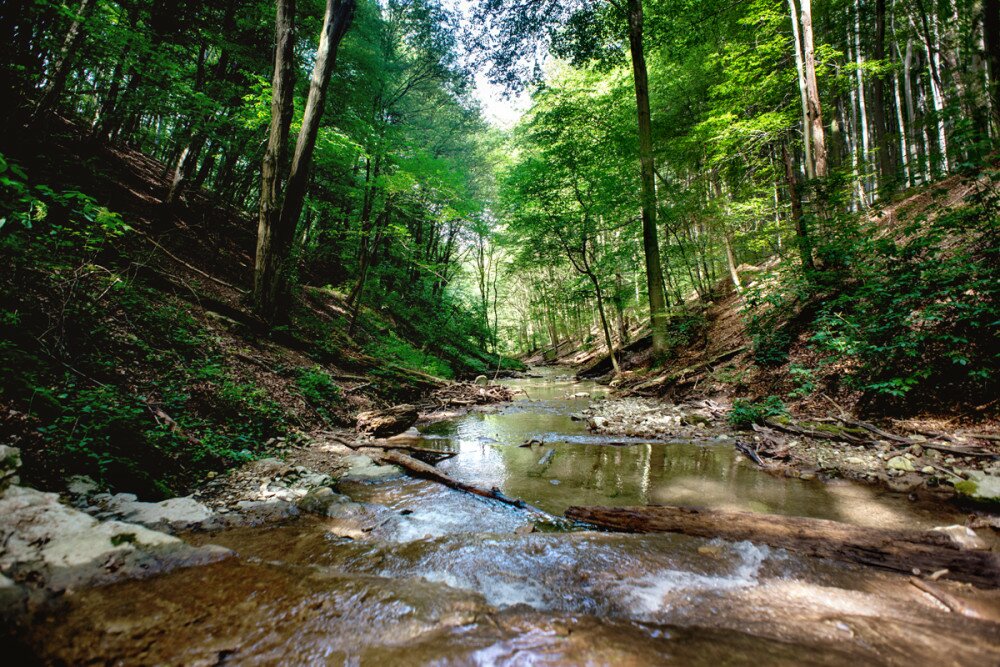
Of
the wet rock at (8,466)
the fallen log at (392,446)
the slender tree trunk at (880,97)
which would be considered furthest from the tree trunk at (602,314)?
the wet rock at (8,466)

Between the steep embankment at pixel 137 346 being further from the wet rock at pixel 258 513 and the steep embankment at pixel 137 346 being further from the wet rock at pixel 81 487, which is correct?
the wet rock at pixel 258 513

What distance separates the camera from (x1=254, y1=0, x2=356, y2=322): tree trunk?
6.36 m

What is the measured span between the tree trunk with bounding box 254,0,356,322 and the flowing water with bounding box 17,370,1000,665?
5121mm

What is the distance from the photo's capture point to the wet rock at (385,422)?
5.64 metres

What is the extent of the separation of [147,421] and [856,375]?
8.05 meters

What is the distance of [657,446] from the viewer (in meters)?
5.13

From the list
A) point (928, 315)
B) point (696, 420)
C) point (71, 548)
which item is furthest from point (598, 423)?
point (71, 548)

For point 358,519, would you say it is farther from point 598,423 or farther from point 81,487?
point 598,423

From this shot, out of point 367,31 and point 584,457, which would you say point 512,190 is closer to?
point 367,31

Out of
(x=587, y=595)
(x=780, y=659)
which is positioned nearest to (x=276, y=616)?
(x=587, y=595)

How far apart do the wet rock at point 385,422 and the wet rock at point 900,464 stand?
570 centimetres

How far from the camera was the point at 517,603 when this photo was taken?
188 centimetres

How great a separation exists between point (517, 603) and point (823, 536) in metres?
1.96

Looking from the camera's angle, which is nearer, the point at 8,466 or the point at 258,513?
the point at 8,466
